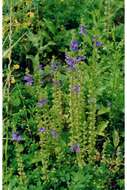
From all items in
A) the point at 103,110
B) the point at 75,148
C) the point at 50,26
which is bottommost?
the point at 75,148

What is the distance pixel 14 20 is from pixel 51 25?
302 millimetres

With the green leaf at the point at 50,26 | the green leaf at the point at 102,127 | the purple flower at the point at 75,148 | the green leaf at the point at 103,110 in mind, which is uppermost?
the green leaf at the point at 50,26

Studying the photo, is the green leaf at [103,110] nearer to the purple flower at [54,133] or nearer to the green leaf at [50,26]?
the purple flower at [54,133]

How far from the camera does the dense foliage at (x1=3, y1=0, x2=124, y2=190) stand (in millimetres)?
3336

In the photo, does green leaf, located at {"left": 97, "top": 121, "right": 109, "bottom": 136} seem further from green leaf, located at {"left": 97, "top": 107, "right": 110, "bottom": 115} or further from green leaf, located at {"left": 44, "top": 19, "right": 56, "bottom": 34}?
green leaf, located at {"left": 44, "top": 19, "right": 56, "bottom": 34}

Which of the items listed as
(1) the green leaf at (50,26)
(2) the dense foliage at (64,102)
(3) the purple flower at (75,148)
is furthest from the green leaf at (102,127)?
(1) the green leaf at (50,26)

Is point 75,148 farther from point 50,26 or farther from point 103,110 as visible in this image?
point 50,26

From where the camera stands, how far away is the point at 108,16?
15.0ft

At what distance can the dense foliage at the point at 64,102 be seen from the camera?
10.9 ft

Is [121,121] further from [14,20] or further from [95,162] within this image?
[14,20]

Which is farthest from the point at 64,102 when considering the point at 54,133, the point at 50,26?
the point at 50,26

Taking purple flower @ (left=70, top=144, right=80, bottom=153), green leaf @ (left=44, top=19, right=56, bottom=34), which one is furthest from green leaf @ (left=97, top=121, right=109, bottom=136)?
green leaf @ (left=44, top=19, right=56, bottom=34)

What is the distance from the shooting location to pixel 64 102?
12.5 ft

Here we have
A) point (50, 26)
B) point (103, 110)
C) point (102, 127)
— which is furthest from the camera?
point (50, 26)
